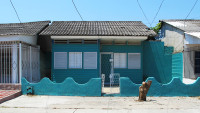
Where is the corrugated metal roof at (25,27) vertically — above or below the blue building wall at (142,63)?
above

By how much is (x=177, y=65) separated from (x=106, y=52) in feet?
15.1

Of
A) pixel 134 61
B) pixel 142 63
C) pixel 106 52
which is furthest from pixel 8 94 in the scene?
pixel 142 63

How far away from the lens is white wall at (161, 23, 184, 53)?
13481 mm

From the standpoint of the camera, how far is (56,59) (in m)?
13.7

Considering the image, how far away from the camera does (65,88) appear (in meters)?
11.1

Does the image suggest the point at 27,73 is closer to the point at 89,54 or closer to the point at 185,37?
the point at 89,54

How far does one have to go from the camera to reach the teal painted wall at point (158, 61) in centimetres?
1483

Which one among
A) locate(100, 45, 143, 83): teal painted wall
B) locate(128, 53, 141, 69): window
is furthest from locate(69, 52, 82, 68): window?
locate(128, 53, 141, 69): window

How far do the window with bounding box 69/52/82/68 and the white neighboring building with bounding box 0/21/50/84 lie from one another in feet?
7.62

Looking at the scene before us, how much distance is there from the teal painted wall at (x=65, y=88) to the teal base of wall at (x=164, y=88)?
1.34 metres

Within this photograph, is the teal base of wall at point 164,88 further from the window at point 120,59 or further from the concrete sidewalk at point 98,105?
the window at point 120,59

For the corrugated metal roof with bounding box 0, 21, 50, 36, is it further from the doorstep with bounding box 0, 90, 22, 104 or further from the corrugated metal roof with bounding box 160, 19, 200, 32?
the corrugated metal roof with bounding box 160, 19, 200, 32

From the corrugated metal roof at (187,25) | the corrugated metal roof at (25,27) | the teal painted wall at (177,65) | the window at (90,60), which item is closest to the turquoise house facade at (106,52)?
the window at (90,60)

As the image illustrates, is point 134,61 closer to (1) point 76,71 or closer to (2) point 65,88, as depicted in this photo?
(1) point 76,71
